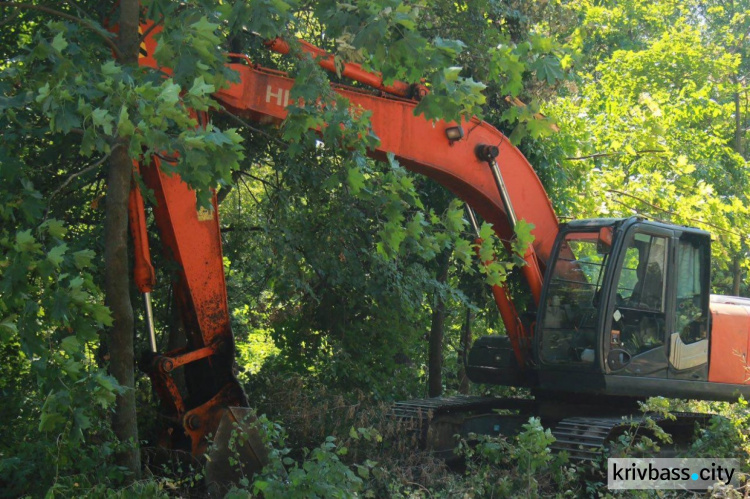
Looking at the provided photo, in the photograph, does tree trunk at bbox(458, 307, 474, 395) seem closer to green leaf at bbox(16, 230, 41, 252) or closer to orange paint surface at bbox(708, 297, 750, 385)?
orange paint surface at bbox(708, 297, 750, 385)

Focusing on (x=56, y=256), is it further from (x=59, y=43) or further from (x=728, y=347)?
(x=728, y=347)

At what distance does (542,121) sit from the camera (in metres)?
6.60

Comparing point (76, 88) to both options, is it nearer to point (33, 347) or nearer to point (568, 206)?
point (33, 347)

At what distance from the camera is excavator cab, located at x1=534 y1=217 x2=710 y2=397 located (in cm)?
828

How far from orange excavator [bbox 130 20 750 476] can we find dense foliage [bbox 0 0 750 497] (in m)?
0.36

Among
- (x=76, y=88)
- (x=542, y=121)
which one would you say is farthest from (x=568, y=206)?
(x=76, y=88)

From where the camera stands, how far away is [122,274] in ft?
19.8

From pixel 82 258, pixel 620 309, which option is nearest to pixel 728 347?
pixel 620 309

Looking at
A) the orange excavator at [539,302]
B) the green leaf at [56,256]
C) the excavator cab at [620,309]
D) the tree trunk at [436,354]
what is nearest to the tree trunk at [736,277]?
→ the tree trunk at [436,354]

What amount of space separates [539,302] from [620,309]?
2.47ft

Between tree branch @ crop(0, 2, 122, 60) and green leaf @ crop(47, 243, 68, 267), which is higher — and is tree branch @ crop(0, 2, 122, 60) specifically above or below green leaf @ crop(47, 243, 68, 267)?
above

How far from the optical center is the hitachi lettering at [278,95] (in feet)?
22.5

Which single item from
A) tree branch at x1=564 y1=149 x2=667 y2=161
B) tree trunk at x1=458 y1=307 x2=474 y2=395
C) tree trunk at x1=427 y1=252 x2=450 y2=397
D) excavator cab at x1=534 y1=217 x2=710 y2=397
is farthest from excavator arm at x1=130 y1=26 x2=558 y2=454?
tree trunk at x1=458 y1=307 x2=474 y2=395

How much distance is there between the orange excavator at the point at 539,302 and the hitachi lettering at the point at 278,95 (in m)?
0.01
